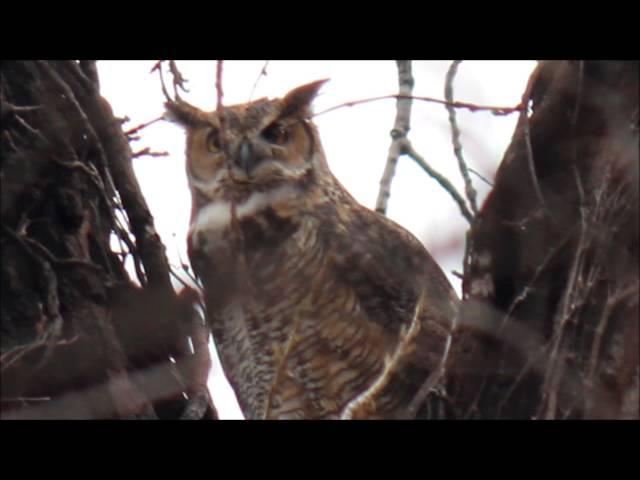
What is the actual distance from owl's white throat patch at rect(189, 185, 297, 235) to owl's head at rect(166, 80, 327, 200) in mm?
24

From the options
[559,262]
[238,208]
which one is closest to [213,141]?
[238,208]

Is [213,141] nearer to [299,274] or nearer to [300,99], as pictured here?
[300,99]

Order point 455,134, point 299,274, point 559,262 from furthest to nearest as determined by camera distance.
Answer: point 299,274 < point 455,134 < point 559,262

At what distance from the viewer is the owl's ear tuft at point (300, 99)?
3.48 meters

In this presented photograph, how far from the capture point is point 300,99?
3.51m

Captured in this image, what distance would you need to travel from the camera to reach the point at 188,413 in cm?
282

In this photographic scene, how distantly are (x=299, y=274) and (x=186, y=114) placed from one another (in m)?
0.67

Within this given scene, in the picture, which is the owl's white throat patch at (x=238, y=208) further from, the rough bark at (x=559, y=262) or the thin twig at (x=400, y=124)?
the rough bark at (x=559, y=262)

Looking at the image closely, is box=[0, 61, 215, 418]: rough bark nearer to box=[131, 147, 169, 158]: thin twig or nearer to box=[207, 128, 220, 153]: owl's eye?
box=[131, 147, 169, 158]: thin twig

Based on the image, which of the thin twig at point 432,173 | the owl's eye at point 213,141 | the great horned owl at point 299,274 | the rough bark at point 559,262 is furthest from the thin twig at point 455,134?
the owl's eye at point 213,141

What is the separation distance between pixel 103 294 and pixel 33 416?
1.10 feet

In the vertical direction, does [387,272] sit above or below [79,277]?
below

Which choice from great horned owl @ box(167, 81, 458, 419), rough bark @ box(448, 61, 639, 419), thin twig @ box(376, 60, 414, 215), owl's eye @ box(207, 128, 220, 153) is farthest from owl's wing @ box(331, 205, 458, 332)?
rough bark @ box(448, 61, 639, 419)

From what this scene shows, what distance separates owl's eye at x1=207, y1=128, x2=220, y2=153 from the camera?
11.4 ft
